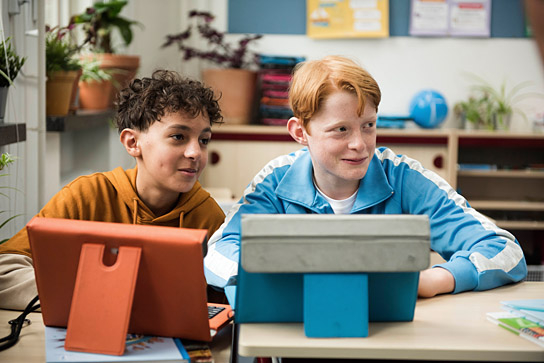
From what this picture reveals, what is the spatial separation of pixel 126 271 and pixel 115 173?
2.18 ft

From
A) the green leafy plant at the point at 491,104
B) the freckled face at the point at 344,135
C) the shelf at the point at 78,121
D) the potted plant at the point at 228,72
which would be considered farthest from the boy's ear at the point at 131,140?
the green leafy plant at the point at 491,104

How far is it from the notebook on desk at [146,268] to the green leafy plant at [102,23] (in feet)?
→ 6.66

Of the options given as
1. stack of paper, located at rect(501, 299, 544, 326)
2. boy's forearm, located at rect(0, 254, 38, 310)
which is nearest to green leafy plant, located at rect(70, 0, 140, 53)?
boy's forearm, located at rect(0, 254, 38, 310)

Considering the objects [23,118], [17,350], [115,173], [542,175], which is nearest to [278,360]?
[17,350]

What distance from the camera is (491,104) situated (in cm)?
406

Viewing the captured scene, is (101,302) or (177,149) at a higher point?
(177,149)

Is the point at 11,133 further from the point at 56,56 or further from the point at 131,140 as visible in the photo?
the point at 56,56

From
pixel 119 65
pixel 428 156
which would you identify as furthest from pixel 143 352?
pixel 428 156

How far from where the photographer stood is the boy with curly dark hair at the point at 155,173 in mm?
1483

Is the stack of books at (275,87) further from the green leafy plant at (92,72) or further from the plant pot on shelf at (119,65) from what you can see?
the green leafy plant at (92,72)

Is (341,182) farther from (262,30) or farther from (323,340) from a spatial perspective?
(262,30)

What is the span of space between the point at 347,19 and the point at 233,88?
3.03 feet

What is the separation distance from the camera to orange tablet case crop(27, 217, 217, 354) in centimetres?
98

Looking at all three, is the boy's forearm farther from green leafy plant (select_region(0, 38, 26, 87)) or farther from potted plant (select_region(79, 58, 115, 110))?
potted plant (select_region(79, 58, 115, 110))
